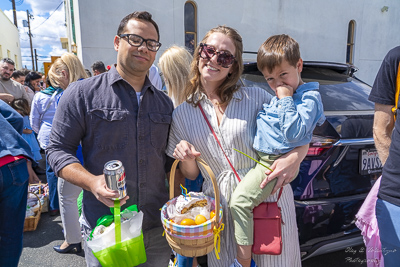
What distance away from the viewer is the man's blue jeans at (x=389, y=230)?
5.02 ft

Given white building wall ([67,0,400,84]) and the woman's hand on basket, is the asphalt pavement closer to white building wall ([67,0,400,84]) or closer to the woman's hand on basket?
the woman's hand on basket

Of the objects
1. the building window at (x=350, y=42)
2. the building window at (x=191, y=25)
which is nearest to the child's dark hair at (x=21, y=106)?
the building window at (x=191, y=25)

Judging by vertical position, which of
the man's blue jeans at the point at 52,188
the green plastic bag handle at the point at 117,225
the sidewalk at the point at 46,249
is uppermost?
the green plastic bag handle at the point at 117,225

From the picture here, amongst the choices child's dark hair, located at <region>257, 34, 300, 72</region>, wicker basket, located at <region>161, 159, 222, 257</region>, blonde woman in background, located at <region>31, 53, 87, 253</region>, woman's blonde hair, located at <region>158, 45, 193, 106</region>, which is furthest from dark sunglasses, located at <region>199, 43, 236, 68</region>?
blonde woman in background, located at <region>31, 53, 87, 253</region>

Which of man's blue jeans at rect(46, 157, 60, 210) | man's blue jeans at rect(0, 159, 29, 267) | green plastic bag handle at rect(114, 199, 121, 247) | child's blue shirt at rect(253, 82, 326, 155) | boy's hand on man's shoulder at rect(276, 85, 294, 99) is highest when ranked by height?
boy's hand on man's shoulder at rect(276, 85, 294, 99)

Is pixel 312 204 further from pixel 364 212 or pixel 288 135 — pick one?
pixel 288 135

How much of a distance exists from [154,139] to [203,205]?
489 millimetres

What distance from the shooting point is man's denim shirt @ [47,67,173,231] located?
1534mm

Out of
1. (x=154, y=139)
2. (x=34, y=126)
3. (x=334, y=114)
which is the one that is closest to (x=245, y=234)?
(x=154, y=139)

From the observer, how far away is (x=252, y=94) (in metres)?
1.78

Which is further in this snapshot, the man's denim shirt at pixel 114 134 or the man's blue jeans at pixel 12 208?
the man's blue jeans at pixel 12 208

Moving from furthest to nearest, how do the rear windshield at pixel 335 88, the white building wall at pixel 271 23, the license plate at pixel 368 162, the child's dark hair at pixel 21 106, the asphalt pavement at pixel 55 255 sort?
the white building wall at pixel 271 23, the child's dark hair at pixel 21 106, the asphalt pavement at pixel 55 255, the rear windshield at pixel 335 88, the license plate at pixel 368 162

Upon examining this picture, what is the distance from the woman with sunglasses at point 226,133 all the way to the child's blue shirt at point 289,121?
0.21 feet

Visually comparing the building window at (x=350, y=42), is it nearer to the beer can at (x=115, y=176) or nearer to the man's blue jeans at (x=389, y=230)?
the man's blue jeans at (x=389, y=230)
